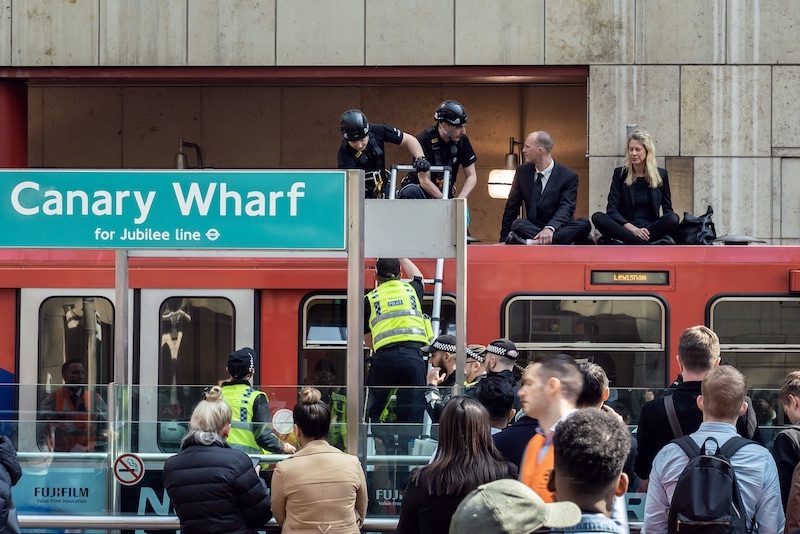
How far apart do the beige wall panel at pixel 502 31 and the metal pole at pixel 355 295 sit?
28.8 feet

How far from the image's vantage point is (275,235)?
621 centimetres

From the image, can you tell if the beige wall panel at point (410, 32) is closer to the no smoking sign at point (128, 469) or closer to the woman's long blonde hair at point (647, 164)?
the woman's long blonde hair at point (647, 164)

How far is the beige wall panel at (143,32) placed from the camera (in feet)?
48.2

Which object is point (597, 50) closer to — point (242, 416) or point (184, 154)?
point (184, 154)

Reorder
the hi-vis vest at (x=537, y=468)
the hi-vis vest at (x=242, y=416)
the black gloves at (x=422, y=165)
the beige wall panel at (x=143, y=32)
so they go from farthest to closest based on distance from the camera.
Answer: the beige wall panel at (x=143, y=32) → the black gloves at (x=422, y=165) → the hi-vis vest at (x=242, y=416) → the hi-vis vest at (x=537, y=468)

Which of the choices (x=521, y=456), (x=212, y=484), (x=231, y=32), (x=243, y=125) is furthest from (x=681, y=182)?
(x=212, y=484)

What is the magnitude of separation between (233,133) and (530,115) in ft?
14.2

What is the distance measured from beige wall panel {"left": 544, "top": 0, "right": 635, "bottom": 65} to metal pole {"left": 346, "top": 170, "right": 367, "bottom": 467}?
8.93 metres

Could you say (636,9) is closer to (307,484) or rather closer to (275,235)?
(275,235)

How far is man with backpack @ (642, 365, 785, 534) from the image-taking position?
4801mm

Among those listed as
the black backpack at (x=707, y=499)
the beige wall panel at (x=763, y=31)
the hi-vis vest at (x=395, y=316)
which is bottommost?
the black backpack at (x=707, y=499)

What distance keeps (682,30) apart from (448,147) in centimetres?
587

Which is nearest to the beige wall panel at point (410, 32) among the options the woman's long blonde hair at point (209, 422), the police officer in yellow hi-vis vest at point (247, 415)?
the police officer in yellow hi-vis vest at point (247, 415)

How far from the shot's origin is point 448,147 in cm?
981
